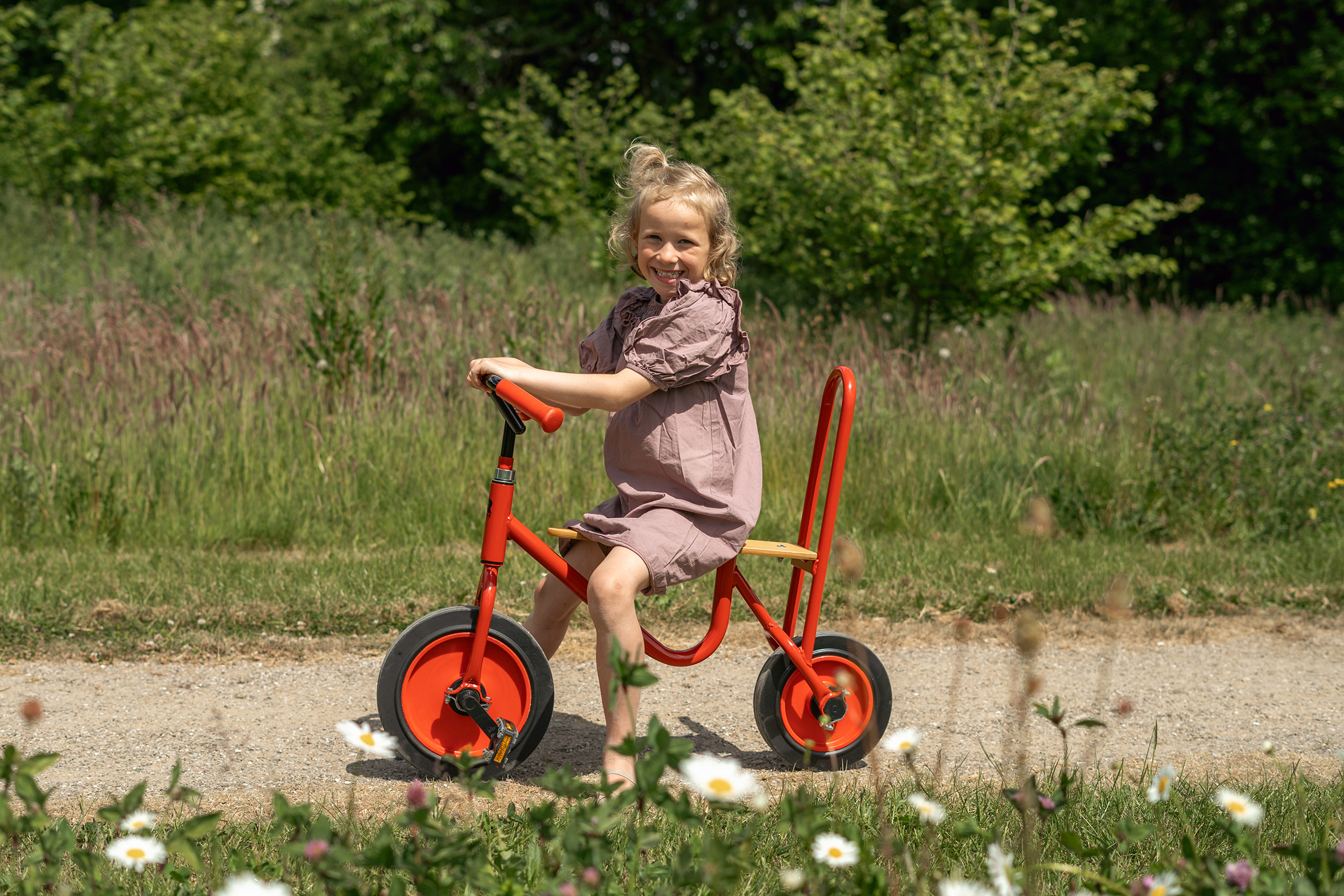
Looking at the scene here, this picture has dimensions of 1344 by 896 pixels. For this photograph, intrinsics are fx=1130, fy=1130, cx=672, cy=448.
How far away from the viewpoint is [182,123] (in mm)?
13664

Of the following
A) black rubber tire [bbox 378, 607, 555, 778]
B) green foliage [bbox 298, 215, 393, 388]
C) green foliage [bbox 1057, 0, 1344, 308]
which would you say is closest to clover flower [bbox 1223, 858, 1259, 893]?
black rubber tire [bbox 378, 607, 555, 778]

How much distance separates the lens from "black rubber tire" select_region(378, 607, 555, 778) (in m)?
2.91

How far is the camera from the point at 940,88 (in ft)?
26.3

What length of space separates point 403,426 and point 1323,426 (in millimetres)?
5180

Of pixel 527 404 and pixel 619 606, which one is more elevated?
pixel 527 404

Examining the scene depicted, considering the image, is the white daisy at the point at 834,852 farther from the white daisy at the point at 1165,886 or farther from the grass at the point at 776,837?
the white daisy at the point at 1165,886

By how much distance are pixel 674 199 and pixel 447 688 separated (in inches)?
55.1

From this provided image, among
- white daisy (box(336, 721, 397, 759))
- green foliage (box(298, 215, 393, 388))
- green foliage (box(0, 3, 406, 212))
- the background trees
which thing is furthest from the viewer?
the background trees

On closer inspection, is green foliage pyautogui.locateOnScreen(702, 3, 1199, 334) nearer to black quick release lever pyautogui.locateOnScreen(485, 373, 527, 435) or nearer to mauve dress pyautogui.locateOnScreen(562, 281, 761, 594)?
mauve dress pyautogui.locateOnScreen(562, 281, 761, 594)

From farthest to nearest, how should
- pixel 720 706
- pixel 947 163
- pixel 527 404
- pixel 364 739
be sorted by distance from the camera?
pixel 947 163, pixel 720 706, pixel 527 404, pixel 364 739

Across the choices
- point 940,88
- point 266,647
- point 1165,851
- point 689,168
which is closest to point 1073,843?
point 1165,851

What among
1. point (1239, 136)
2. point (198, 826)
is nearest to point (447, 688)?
point (198, 826)

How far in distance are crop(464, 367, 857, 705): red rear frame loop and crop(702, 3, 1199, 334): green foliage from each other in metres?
5.15

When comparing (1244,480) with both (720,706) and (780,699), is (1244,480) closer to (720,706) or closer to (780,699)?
(720,706)
